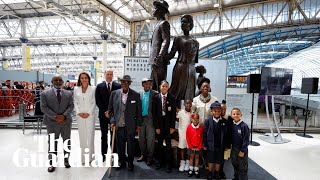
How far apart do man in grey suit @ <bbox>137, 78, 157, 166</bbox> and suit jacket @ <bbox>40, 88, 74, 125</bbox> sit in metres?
1.29

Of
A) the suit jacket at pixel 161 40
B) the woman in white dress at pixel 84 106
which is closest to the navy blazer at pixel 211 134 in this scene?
the suit jacket at pixel 161 40

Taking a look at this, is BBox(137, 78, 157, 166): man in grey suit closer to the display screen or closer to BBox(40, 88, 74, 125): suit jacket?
BBox(40, 88, 74, 125): suit jacket

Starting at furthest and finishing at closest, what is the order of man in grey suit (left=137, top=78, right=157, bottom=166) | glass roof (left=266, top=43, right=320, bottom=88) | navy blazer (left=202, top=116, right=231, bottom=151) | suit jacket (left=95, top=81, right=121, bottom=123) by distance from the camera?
1. glass roof (left=266, top=43, right=320, bottom=88)
2. suit jacket (left=95, top=81, right=121, bottom=123)
3. man in grey suit (left=137, top=78, right=157, bottom=166)
4. navy blazer (left=202, top=116, right=231, bottom=151)

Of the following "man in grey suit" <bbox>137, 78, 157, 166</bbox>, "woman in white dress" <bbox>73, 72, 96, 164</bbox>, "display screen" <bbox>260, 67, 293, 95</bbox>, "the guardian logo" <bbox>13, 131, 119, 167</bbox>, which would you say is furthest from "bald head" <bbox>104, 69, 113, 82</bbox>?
"display screen" <bbox>260, 67, 293, 95</bbox>

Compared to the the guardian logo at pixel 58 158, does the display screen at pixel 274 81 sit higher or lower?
higher

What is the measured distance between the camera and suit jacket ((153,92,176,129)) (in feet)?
10.6

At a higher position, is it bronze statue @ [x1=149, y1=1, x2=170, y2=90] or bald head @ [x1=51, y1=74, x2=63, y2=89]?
bronze statue @ [x1=149, y1=1, x2=170, y2=90]

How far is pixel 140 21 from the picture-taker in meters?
12.4

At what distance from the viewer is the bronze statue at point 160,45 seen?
3414 millimetres

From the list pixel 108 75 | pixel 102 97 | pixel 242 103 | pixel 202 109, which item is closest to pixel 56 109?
pixel 102 97

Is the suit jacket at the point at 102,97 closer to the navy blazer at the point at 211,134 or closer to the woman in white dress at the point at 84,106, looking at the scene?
the woman in white dress at the point at 84,106

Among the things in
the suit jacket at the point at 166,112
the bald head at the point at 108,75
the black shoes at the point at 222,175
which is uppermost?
the bald head at the point at 108,75

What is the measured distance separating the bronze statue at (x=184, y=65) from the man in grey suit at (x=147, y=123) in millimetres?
445

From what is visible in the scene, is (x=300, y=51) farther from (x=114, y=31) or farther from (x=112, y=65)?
(x=112, y=65)
